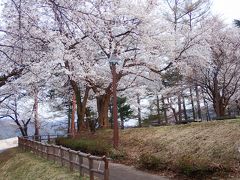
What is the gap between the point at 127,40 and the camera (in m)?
25.5

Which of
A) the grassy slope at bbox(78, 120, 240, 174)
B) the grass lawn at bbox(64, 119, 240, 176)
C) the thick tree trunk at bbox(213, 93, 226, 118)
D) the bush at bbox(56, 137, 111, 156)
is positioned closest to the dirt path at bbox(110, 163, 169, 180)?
the grass lawn at bbox(64, 119, 240, 176)

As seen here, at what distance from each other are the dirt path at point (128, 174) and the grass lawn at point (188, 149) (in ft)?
1.68

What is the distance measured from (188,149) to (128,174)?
8.82 ft

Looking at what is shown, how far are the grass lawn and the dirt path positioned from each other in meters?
0.51

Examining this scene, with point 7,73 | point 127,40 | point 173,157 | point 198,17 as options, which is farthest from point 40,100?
point 173,157

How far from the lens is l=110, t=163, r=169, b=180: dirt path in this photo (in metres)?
12.5

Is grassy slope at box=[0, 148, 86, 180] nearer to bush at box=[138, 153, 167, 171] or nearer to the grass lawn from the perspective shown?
bush at box=[138, 153, 167, 171]

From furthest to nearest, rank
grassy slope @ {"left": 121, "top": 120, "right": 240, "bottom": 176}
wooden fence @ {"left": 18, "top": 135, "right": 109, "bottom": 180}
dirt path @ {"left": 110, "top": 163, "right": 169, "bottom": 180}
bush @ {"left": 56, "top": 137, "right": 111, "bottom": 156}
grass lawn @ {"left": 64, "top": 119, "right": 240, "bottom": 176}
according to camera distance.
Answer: bush @ {"left": 56, "top": 137, "right": 111, "bottom": 156} < dirt path @ {"left": 110, "top": 163, "right": 169, "bottom": 180} < wooden fence @ {"left": 18, "top": 135, "right": 109, "bottom": 180} < grassy slope @ {"left": 121, "top": 120, "right": 240, "bottom": 176} < grass lawn @ {"left": 64, "top": 119, "right": 240, "bottom": 176}

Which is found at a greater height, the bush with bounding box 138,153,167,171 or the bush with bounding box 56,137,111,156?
the bush with bounding box 56,137,111,156

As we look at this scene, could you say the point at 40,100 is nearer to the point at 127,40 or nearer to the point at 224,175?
the point at 127,40

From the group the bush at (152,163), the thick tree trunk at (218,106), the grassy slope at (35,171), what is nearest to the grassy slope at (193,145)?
the bush at (152,163)

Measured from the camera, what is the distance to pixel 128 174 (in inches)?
524

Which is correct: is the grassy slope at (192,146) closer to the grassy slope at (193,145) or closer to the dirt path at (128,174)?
the grassy slope at (193,145)

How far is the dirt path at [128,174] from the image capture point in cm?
1248
